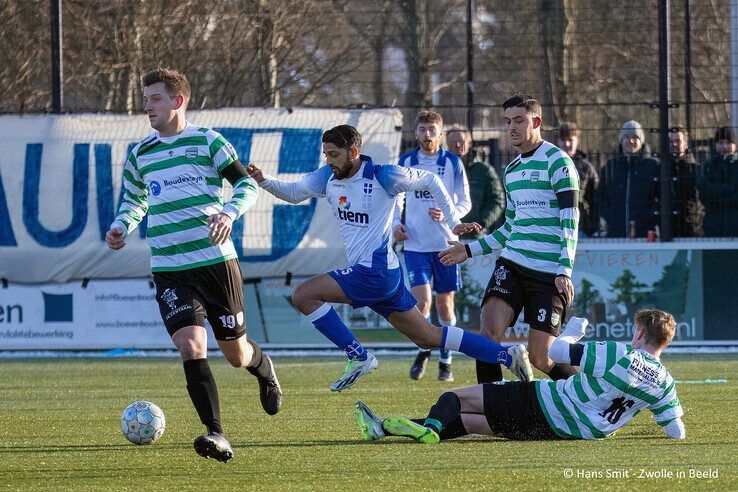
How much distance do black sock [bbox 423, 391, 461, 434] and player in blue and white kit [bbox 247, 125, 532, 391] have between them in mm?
972

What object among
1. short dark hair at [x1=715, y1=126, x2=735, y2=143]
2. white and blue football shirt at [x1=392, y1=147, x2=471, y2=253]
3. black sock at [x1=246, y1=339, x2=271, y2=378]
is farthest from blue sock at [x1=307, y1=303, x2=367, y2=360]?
short dark hair at [x1=715, y1=126, x2=735, y2=143]

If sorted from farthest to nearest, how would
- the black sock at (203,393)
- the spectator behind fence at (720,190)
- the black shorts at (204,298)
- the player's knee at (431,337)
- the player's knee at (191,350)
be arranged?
the spectator behind fence at (720,190)
the player's knee at (431,337)
the black shorts at (204,298)
the player's knee at (191,350)
the black sock at (203,393)

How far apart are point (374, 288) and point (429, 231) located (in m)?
3.15

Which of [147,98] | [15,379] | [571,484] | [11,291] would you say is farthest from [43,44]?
[571,484]

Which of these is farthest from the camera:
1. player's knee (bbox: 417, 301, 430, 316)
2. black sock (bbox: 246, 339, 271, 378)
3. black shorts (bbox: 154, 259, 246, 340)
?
player's knee (bbox: 417, 301, 430, 316)

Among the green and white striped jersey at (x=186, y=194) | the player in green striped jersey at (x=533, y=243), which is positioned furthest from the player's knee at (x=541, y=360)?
the green and white striped jersey at (x=186, y=194)

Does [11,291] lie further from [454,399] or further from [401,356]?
[454,399]

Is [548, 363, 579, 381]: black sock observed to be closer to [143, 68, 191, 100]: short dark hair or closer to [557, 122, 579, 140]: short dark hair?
[143, 68, 191, 100]: short dark hair

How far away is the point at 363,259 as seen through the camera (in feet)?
27.5

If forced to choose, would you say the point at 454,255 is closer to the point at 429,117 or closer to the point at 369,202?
the point at 369,202

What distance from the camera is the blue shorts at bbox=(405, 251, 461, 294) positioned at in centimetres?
1143

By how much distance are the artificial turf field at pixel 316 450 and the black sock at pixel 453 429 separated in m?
0.05

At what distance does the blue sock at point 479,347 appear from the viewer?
8125mm

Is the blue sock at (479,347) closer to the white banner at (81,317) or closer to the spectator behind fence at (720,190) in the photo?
the white banner at (81,317)
